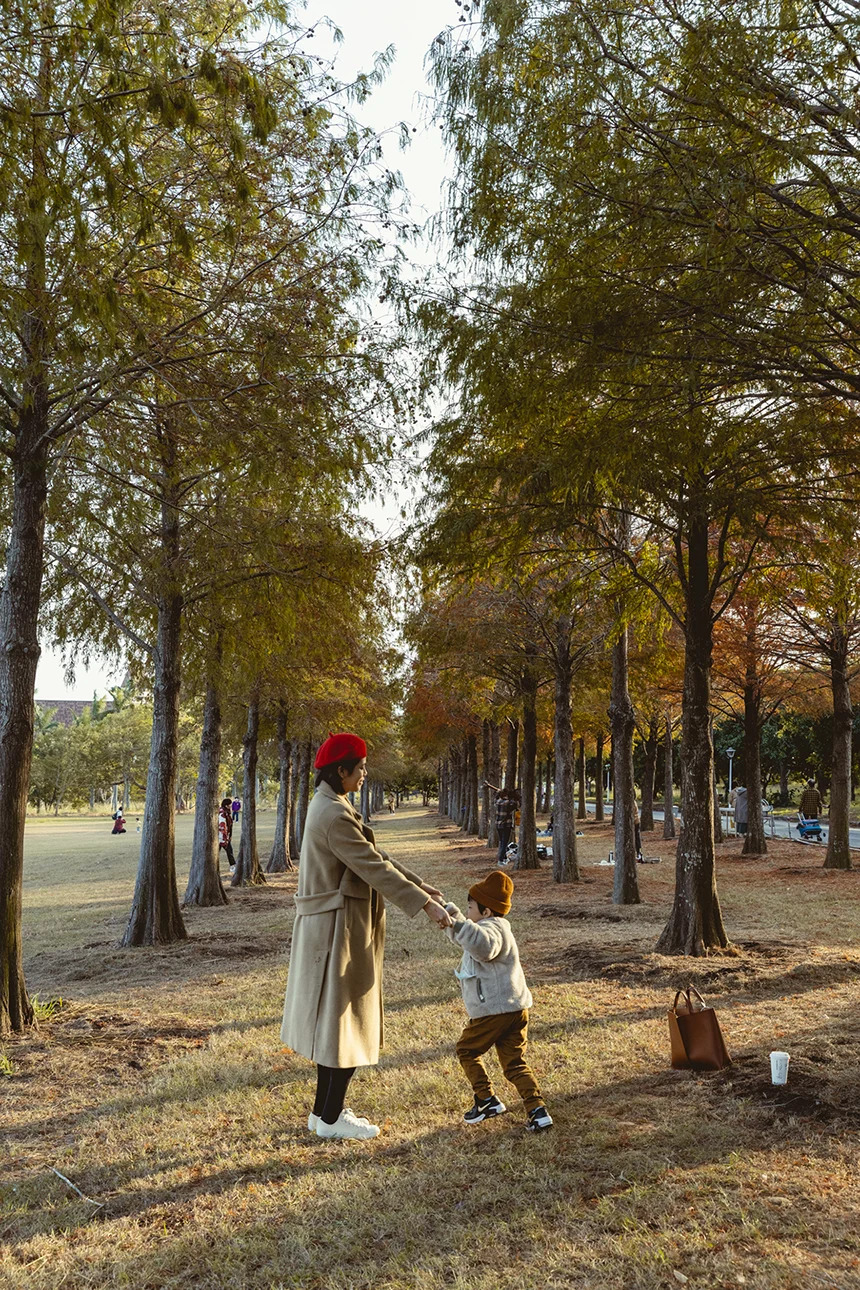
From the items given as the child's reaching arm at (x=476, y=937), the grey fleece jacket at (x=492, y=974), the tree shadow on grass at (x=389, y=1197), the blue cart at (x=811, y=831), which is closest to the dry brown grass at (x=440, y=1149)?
the tree shadow on grass at (x=389, y=1197)

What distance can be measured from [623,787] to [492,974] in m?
10.7

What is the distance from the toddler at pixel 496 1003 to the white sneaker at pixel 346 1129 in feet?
1.76

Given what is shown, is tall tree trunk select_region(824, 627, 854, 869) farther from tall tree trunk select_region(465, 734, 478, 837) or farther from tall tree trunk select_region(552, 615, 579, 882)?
tall tree trunk select_region(465, 734, 478, 837)

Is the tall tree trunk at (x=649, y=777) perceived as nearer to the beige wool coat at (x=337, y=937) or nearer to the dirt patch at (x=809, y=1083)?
the dirt patch at (x=809, y=1083)

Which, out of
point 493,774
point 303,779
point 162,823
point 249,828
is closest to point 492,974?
point 162,823

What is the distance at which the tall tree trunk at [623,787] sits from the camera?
14.7 meters

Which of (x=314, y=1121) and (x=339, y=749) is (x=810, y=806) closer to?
→ (x=314, y=1121)

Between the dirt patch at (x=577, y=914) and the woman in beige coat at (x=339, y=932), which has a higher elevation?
the woman in beige coat at (x=339, y=932)

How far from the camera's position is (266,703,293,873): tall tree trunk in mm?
23062

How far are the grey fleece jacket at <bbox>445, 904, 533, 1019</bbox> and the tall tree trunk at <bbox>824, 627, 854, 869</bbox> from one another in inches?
618

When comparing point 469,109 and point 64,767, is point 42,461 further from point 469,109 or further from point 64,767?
point 64,767

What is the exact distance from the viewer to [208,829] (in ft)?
55.9

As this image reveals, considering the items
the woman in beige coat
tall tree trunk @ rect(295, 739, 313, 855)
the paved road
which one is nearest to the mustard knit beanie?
the woman in beige coat

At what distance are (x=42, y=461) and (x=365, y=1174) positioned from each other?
5804mm
